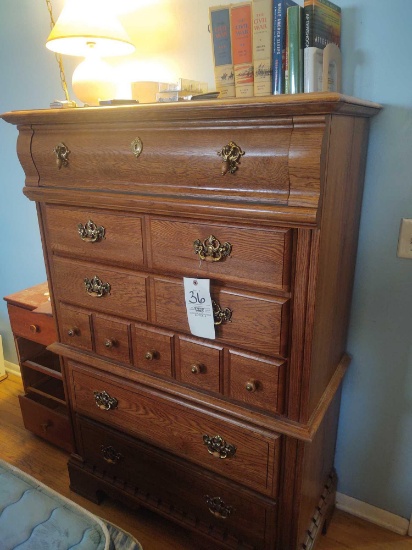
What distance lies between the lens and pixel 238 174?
0.99m

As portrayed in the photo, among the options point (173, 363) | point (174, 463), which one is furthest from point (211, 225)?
point (174, 463)

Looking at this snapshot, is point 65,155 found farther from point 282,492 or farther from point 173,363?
point 282,492

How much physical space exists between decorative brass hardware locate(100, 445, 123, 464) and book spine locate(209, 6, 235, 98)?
4.17ft

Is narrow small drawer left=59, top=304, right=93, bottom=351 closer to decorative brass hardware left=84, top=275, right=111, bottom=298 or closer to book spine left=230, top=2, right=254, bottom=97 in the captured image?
decorative brass hardware left=84, top=275, right=111, bottom=298

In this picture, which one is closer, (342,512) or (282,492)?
(282,492)

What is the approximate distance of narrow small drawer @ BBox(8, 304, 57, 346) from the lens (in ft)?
6.01

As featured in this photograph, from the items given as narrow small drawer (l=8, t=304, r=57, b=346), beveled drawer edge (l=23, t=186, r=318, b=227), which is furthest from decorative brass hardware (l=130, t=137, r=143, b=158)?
narrow small drawer (l=8, t=304, r=57, b=346)

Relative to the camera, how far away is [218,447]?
127 centimetres

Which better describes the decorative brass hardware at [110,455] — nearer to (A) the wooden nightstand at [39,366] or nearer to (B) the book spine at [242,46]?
(A) the wooden nightstand at [39,366]

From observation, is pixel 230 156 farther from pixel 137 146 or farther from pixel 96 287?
pixel 96 287

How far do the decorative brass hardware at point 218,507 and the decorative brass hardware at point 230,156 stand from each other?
1017mm

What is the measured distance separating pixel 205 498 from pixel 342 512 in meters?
0.62

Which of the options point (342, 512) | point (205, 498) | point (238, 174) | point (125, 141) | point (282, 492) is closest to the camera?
point (238, 174)

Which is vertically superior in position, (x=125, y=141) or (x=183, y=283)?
(x=125, y=141)
